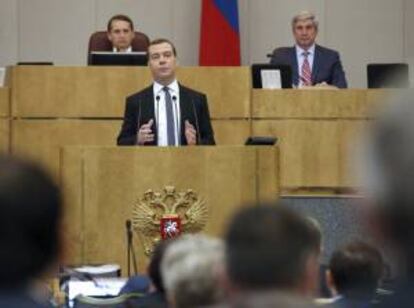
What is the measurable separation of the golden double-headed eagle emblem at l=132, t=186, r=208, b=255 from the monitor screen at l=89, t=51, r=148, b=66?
213cm

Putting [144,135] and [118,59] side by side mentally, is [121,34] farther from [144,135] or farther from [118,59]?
[144,135]

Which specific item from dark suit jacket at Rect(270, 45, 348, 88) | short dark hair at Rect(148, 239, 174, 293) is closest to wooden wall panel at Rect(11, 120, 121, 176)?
dark suit jacket at Rect(270, 45, 348, 88)

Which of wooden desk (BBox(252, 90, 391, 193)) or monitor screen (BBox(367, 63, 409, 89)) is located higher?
monitor screen (BBox(367, 63, 409, 89))

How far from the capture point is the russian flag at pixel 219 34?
13.6 meters

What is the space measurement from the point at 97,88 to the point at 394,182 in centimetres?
801

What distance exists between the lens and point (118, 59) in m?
9.79

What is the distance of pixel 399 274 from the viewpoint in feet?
5.83

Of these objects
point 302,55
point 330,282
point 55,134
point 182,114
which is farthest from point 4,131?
point 330,282

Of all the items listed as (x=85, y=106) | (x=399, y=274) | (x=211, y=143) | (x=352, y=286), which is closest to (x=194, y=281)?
(x=399, y=274)

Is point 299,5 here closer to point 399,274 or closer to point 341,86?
point 341,86

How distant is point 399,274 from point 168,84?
7.25 metres

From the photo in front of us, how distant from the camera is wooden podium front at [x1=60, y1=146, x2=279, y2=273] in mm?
7863

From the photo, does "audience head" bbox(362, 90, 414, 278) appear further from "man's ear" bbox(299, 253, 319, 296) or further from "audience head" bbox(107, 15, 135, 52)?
"audience head" bbox(107, 15, 135, 52)

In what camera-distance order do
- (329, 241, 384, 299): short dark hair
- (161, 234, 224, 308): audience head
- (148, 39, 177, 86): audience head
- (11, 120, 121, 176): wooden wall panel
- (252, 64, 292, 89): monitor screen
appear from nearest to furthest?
(161, 234, 224, 308): audience head → (329, 241, 384, 299): short dark hair → (148, 39, 177, 86): audience head → (11, 120, 121, 176): wooden wall panel → (252, 64, 292, 89): monitor screen
